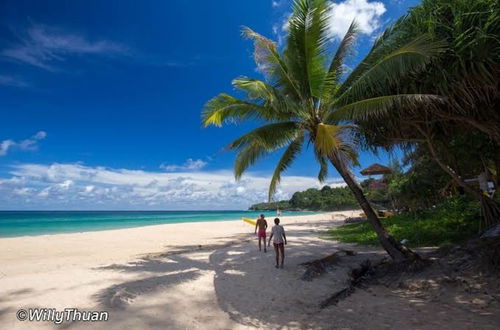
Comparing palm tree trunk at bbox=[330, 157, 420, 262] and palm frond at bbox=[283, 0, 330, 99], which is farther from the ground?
palm frond at bbox=[283, 0, 330, 99]

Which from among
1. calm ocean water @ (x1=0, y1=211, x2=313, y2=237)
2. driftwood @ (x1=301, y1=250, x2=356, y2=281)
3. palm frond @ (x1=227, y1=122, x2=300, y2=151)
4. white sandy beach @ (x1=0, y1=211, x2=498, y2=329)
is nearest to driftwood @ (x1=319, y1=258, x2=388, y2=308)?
white sandy beach @ (x1=0, y1=211, x2=498, y2=329)

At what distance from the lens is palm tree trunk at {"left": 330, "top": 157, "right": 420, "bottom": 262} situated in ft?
23.2

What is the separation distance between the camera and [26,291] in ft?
20.2

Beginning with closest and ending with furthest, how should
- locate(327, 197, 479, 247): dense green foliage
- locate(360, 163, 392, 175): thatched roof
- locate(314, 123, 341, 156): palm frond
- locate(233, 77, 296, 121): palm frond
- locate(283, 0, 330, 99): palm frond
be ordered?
locate(314, 123, 341, 156): palm frond
locate(283, 0, 330, 99): palm frond
locate(233, 77, 296, 121): palm frond
locate(327, 197, 479, 247): dense green foliage
locate(360, 163, 392, 175): thatched roof

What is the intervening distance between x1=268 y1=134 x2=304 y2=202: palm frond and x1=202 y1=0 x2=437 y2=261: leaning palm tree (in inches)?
13.1

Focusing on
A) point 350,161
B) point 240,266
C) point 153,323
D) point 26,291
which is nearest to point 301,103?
point 350,161

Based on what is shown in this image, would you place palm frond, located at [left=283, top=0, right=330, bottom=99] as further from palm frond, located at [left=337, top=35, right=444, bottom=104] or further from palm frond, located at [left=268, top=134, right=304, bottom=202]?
palm frond, located at [left=268, top=134, right=304, bottom=202]

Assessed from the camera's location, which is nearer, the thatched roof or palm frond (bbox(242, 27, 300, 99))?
palm frond (bbox(242, 27, 300, 99))

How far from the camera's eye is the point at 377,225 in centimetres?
750

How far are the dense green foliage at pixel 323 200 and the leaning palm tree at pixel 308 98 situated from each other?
58.8 meters

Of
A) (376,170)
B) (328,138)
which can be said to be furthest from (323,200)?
(328,138)

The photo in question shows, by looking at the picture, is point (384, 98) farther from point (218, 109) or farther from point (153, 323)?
point (153, 323)

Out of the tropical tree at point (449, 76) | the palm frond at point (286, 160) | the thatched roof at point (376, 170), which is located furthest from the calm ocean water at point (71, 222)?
the tropical tree at point (449, 76)

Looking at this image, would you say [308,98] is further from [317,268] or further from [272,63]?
[317,268]
